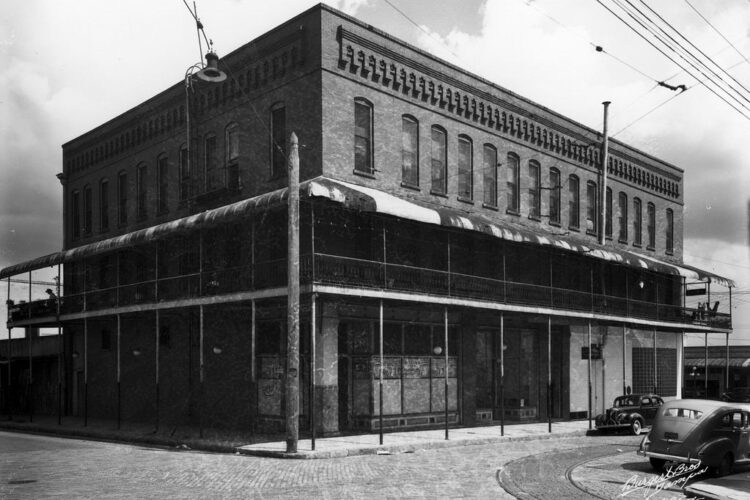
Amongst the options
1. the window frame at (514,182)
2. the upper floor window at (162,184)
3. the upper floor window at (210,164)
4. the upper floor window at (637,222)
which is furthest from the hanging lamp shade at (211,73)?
the upper floor window at (637,222)

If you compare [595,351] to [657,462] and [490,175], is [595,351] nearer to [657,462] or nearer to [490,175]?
[490,175]

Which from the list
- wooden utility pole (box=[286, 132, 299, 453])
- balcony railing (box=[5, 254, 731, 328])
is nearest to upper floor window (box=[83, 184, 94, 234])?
balcony railing (box=[5, 254, 731, 328])

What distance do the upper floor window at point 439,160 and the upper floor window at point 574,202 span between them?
893cm

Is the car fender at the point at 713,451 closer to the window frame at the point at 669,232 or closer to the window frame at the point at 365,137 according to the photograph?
the window frame at the point at 365,137

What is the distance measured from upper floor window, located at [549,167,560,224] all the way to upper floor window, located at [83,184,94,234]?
20.2 m

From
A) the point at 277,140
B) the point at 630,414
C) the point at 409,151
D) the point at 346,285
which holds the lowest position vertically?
the point at 630,414

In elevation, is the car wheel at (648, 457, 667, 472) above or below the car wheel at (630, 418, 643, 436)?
above

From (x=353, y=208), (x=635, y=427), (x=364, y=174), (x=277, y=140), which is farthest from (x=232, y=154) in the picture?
(x=635, y=427)

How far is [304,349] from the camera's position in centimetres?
2233

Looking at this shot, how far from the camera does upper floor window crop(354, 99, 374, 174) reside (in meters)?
23.3

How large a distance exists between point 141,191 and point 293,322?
1540cm

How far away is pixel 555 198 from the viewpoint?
3212cm

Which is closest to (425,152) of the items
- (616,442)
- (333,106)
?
(333,106)

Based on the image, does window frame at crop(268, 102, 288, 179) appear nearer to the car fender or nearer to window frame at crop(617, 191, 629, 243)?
the car fender
